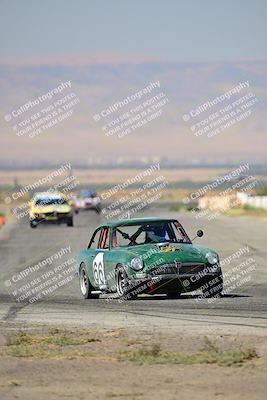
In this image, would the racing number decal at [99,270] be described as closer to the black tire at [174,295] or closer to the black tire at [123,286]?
the black tire at [123,286]

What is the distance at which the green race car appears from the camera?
19719 millimetres

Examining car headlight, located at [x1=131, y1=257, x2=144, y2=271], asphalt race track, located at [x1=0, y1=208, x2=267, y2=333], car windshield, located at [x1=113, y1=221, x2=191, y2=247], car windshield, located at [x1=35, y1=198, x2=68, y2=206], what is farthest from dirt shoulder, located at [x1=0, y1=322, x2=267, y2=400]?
car windshield, located at [x1=35, y1=198, x2=68, y2=206]

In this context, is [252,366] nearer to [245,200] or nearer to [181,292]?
[181,292]

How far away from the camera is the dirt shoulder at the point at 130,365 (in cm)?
1077

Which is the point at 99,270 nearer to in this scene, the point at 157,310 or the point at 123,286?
the point at 123,286

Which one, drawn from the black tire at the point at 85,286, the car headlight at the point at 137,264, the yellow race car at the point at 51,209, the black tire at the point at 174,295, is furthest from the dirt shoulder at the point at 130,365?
the yellow race car at the point at 51,209

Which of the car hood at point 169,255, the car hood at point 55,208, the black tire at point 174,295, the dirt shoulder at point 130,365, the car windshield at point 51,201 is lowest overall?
the black tire at point 174,295

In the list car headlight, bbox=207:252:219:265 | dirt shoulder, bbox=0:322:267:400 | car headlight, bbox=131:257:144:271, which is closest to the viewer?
dirt shoulder, bbox=0:322:267:400

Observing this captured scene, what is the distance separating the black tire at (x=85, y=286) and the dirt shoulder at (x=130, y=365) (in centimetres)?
611

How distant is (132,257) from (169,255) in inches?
23.2

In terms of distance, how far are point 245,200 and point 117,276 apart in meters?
88.7

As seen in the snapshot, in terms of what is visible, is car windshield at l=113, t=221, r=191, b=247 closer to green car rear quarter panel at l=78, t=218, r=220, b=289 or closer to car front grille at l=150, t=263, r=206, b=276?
green car rear quarter panel at l=78, t=218, r=220, b=289

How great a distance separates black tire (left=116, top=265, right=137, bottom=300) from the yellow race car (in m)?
42.6

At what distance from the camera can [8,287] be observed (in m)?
25.6
